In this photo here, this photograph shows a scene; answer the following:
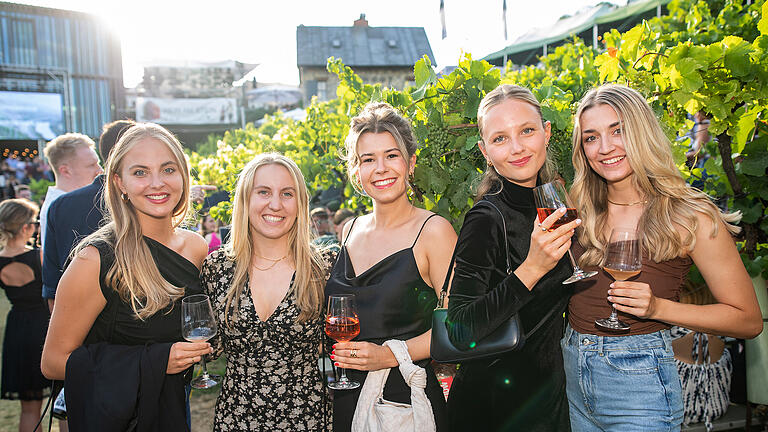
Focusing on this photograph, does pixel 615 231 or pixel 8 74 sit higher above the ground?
pixel 8 74

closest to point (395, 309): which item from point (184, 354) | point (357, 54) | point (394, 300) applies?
point (394, 300)

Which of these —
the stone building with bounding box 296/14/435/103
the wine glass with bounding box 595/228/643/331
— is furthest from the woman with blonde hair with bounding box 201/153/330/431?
the stone building with bounding box 296/14/435/103

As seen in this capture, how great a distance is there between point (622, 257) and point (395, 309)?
2.99ft

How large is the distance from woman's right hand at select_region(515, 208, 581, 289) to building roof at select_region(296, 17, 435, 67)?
3219 cm

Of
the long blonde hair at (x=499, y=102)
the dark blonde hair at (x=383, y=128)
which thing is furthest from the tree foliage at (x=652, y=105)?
the long blonde hair at (x=499, y=102)

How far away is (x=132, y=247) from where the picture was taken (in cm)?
220

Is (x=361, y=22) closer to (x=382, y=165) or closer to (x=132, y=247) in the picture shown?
(x=382, y=165)

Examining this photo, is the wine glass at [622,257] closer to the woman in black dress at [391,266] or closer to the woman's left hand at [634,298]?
the woman's left hand at [634,298]

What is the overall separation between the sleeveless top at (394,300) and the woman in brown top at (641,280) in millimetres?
608

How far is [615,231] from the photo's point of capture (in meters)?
1.80

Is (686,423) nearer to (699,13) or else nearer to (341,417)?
(341,417)

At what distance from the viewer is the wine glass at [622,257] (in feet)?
5.72

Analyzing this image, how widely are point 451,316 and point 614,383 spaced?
2.16 ft

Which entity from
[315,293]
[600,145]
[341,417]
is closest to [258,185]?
[315,293]
